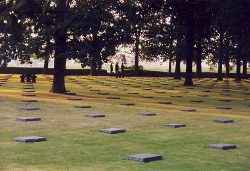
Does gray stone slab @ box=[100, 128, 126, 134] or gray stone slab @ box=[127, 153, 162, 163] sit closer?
gray stone slab @ box=[127, 153, 162, 163]

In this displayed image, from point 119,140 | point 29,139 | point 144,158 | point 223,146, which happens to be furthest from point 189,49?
point 144,158

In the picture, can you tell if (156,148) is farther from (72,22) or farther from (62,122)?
(72,22)

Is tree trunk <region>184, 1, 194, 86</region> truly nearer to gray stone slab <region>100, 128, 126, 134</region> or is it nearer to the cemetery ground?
the cemetery ground

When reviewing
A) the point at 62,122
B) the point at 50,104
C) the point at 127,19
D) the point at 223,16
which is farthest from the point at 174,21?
the point at 62,122

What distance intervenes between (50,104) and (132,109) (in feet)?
9.84

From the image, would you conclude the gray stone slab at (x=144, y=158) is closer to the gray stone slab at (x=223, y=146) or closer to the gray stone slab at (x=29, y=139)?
the gray stone slab at (x=223, y=146)

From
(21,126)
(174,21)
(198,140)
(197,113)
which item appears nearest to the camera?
(198,140)

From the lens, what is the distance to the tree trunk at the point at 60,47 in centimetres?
2108

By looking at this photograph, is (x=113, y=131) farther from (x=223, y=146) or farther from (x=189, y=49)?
(x=189, y=49)

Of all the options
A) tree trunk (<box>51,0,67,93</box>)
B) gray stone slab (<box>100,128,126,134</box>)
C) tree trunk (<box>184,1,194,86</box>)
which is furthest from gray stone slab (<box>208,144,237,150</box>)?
tree trunk (<box>184,1,194,86</box>)

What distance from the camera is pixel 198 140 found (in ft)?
31.0

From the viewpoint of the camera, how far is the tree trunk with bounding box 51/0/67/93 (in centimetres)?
2108

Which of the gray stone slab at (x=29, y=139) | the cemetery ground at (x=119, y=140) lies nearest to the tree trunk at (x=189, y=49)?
the cemetery ground at (x=119, y=140)

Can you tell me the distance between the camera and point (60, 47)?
21.7 meters
